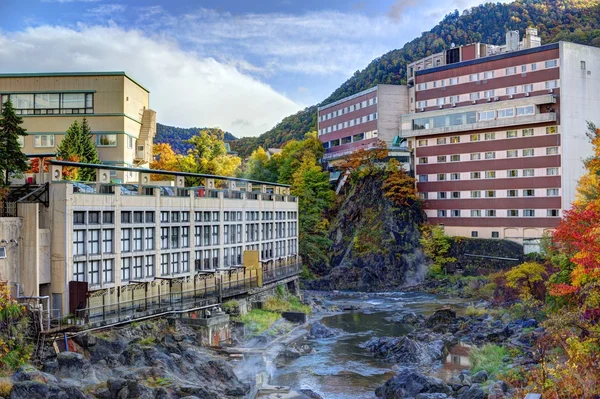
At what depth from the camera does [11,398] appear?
24.0 metres

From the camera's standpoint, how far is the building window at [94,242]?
3638 centimetres

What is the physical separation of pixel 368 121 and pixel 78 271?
7439 centimetres

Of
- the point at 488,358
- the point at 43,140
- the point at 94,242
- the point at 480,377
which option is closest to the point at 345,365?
the point at 488,358

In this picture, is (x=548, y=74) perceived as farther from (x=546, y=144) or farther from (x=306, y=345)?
(x=306, y=345)

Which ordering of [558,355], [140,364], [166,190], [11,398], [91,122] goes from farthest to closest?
[91,122], [166,190], [558,355], [140,364], [11,398]

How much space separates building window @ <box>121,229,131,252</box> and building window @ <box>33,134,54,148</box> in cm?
2706

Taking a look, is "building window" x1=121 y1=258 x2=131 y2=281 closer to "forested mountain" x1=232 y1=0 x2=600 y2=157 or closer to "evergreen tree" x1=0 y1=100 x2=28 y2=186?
"evergreen tree" x1=0 y1=100 x2=28 y2=186

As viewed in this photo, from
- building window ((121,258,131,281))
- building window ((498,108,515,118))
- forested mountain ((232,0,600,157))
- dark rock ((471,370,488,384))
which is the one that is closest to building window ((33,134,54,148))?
building window ((121,258,131,281))

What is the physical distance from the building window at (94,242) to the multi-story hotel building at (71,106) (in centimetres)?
2510

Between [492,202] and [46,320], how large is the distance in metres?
66.6

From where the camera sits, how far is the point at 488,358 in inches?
1585

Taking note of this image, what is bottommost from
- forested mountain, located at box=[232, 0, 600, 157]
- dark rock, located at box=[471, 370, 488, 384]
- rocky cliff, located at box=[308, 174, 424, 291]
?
dark rock, located at box=[471, 370, 488, 384]

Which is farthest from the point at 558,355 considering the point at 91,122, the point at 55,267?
the point at 91,122

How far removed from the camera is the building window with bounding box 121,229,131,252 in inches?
1540
